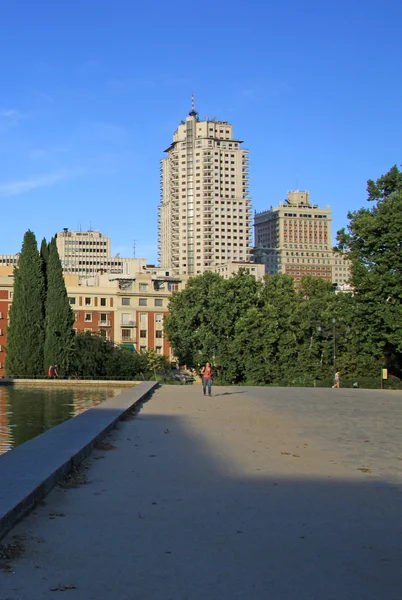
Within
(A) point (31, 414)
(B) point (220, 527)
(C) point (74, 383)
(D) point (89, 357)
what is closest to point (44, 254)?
(D) point (89, 357)

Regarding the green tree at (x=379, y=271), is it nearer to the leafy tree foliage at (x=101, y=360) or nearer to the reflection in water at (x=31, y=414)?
the reflection in water at (x=31, y=414)

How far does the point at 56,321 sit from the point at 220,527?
47284mm

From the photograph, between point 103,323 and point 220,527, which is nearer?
point 220,527

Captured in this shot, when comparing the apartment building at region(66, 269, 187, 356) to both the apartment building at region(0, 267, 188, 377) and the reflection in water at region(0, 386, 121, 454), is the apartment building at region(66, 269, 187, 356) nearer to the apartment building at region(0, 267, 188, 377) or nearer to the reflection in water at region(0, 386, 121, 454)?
the apartment building at region(0, 267, 188, 377)

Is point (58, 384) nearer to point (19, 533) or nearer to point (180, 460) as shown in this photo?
point (180, 460)

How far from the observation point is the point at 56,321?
52.2 metres

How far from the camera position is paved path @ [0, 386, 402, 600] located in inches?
178

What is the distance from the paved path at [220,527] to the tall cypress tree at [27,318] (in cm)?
4095

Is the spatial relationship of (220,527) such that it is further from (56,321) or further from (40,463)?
(56,321)

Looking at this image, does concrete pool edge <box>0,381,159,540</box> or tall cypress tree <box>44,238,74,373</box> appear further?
tall cypress tree <box>44,238,74,373</box>

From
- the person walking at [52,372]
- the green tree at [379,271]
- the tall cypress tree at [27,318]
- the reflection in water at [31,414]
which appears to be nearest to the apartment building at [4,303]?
the tall cypress tree at [27,318]

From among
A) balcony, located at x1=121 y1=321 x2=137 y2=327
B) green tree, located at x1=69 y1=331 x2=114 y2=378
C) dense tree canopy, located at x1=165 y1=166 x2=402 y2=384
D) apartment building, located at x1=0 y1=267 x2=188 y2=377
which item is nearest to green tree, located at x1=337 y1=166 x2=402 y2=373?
dense tree canopy, located at x1=165 y1=166 x2=402 y2=384

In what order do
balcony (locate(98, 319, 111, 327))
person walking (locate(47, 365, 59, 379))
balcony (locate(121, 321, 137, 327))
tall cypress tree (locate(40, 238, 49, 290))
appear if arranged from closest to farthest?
person walking (locate(47, 365, 59, 379)), tall cypress tree (locate(40, 238, 49, 290)), balcony (locate(98, 319, 111, 327)), balcony (locate(121, 321, 137, 327))

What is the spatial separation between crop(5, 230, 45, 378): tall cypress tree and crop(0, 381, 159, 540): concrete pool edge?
1533 inches
